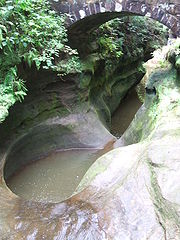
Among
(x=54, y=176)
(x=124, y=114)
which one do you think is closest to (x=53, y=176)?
(x=54, y=176)

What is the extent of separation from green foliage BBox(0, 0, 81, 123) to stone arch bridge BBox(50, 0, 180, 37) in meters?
0.99

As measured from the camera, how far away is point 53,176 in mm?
7582

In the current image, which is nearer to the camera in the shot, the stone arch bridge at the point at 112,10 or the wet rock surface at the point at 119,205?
the wet rock surface at the point at 119,205

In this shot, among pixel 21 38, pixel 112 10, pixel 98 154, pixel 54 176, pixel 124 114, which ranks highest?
pixel 112 10

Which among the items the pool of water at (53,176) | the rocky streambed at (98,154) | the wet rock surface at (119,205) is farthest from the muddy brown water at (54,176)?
the wet rock surface at (119,205)

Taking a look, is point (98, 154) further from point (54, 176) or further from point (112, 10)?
point (112, 10)

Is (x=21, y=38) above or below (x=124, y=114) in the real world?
above

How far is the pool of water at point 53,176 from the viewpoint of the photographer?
6.75 m

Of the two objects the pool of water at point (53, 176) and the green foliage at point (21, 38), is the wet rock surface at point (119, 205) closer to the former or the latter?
the pool of water at point (53, 176)

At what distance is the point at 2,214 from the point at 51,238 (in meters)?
1.06

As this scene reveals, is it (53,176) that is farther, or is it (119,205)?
(53,176)

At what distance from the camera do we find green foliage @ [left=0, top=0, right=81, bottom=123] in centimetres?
594

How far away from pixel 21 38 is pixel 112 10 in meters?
2.72

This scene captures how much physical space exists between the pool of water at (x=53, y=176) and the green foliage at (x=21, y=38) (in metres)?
2.16
